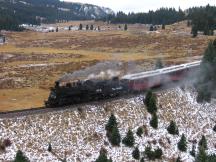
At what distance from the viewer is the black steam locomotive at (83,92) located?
182 ft

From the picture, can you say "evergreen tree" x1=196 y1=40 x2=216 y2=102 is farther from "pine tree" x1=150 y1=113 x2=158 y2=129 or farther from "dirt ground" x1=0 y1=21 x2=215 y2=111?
"pine tree" x1=150 y1=113 x2=158 y2=129

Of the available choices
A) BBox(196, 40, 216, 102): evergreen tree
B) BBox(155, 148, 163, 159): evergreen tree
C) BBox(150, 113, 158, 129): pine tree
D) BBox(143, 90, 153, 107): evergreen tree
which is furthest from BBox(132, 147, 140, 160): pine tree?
BBox(196, 40, 216, 102): evergreen tree

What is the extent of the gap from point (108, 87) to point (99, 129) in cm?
760

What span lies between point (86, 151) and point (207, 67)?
→ 30.0m

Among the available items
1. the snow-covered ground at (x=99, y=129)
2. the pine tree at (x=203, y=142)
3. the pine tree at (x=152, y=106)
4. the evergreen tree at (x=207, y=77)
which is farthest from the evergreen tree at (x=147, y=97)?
the evergreen tree at (x=207, y=77)

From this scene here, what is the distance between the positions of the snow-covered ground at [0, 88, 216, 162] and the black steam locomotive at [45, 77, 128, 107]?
1234 mm

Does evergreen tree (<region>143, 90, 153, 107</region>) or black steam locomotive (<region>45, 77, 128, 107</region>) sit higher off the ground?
black steam locomotive (<region>45, 77, 128, 107</region>)

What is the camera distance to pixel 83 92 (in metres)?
57.5

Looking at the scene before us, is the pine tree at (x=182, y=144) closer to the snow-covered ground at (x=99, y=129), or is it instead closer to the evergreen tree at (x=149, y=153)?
the snow-covered ground at (x=99, y=129)

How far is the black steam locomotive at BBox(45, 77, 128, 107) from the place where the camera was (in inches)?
2190

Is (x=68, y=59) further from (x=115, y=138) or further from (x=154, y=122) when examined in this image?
(x=115, y=138)

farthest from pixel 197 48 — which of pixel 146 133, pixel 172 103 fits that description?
pixel 146 133

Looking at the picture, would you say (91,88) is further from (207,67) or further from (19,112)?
(207,67)

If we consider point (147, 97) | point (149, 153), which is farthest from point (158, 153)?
point (147, 97)
